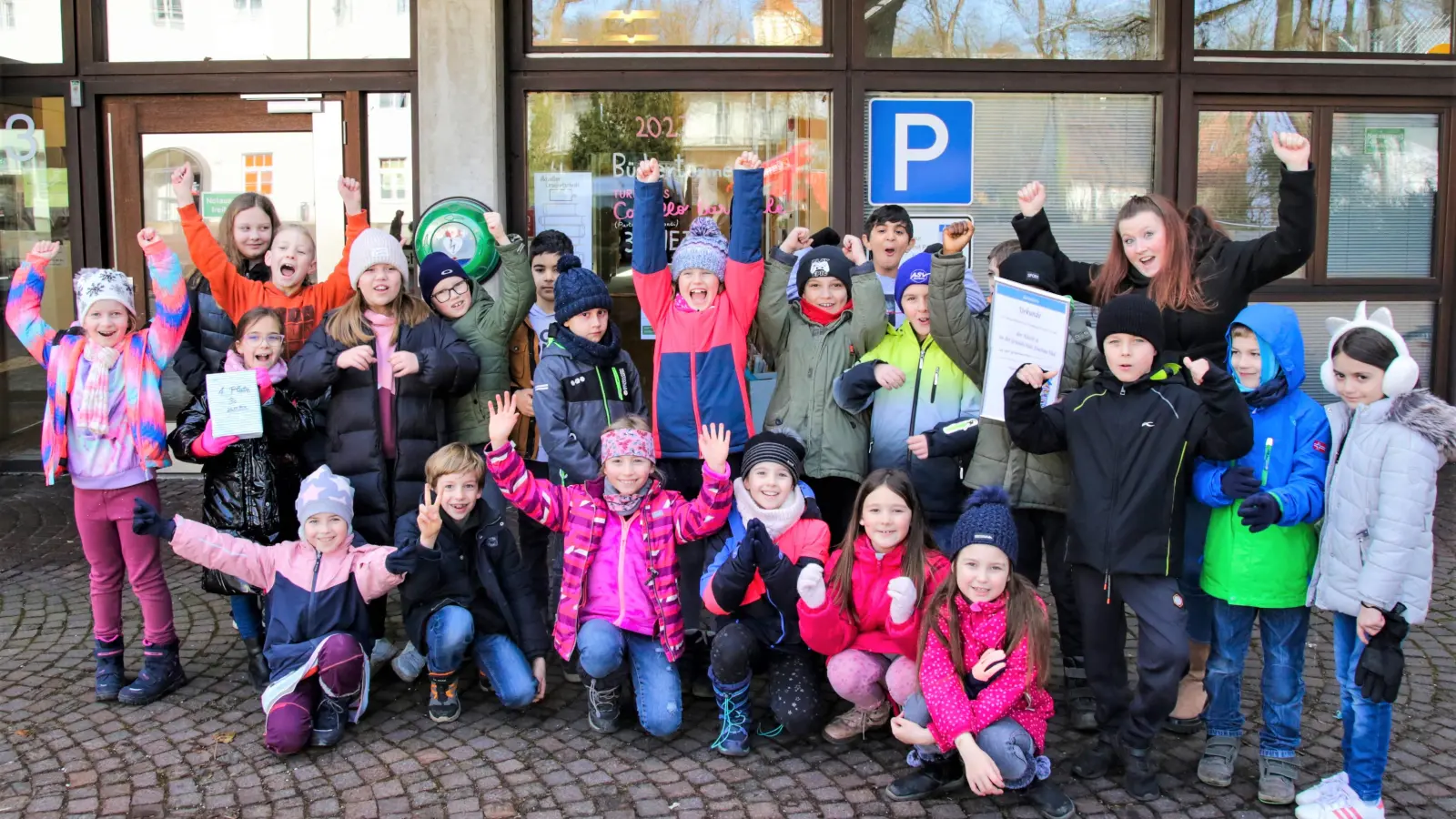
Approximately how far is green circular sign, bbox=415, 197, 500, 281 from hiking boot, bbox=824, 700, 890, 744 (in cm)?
349

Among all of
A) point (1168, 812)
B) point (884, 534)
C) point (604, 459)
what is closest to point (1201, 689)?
point (1168, 812)

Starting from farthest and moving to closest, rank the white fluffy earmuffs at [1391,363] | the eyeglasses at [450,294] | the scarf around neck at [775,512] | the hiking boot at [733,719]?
the eyeglasses at [450,294] → the scarf around neck at [775,512] → the hiking boot at [733,719] → the white fluffy earmuffs at [1391,363]

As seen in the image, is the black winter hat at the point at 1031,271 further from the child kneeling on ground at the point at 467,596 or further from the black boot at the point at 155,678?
the black boot at the point at 155,678

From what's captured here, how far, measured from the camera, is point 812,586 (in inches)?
156

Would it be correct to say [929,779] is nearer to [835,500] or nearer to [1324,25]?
[835,500]

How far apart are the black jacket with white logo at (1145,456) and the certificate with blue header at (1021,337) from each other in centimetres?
37

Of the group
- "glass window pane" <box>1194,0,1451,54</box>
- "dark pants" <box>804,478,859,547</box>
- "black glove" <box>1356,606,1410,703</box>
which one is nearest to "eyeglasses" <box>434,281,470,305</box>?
"dark pants" <box>804,478,859,547</box>

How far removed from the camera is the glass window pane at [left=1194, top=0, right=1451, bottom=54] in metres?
8.24

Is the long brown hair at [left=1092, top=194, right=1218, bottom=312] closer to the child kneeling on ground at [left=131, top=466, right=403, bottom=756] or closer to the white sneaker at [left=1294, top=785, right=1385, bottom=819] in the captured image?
the white sneaker at [left=1294, top=785, right=1385, bottom=819]

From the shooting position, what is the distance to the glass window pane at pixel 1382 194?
850 cm

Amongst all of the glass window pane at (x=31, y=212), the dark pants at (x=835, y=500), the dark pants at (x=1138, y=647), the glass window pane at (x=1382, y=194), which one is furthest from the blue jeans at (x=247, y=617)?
the glass window pane at (x=1382, y=194)

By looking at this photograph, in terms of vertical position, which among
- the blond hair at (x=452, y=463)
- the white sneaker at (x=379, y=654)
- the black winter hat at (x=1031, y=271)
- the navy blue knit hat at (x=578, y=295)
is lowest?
the white sneaker at (x=379, y=654)

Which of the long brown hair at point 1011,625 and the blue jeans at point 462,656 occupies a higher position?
the long brown hair at point 1011,625

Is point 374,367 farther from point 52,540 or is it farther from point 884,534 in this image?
point 52,540
